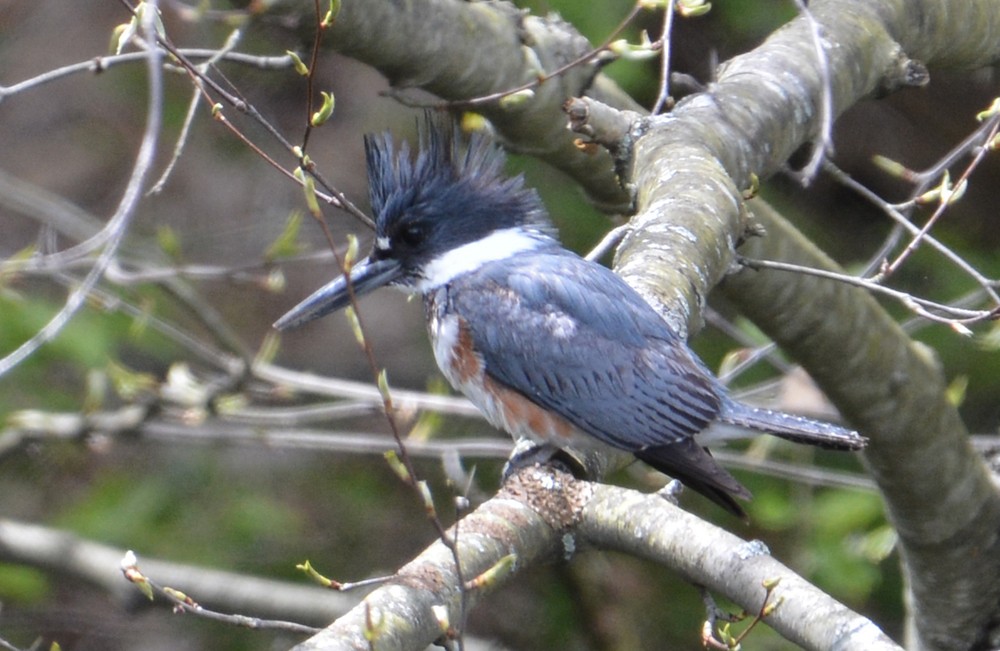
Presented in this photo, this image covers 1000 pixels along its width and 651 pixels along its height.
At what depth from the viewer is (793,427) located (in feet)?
7.66

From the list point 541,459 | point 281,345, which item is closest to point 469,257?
point 541,459

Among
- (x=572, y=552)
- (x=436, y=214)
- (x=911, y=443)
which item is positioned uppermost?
(x=436, y=214)

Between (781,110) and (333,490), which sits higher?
(781,110)

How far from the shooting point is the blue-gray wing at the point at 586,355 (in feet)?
7.93

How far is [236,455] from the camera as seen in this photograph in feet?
Answer: 16.7

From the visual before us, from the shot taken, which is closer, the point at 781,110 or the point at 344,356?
the point at 781,110

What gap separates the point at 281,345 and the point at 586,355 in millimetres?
3199

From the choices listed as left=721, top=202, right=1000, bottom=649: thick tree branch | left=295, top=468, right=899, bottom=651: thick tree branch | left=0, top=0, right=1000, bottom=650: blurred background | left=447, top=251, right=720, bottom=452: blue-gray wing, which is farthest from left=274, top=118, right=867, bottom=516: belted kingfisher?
left=0, top=0, right=1000, bottom=650: blurred background

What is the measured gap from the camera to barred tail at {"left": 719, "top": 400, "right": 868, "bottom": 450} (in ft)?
7.27

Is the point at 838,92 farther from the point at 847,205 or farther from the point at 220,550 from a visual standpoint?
the point at 220,550

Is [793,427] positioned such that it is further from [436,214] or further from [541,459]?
[436,214]

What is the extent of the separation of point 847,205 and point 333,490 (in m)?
2.18

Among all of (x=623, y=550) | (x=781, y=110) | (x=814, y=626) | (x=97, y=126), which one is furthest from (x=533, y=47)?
(x=97, y=126)

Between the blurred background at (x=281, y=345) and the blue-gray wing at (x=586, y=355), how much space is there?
2.79 feet
